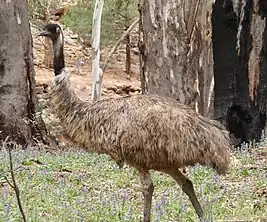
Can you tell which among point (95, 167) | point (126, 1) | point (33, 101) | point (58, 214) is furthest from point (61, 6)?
point (58, 214)

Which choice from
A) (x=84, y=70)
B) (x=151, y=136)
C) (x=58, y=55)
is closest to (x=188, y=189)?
(x=151, y=136)

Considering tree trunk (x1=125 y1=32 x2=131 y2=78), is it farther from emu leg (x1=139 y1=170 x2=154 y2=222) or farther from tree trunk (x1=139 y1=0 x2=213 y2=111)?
emu leg (x1=139 y1=170 x2=154 y2=222)

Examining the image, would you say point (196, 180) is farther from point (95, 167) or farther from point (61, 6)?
point (61, 6)

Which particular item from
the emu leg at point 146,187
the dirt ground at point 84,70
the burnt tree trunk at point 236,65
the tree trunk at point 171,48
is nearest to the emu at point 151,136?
the emu leg at point 146,187

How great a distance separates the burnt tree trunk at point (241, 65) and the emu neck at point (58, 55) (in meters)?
6.26

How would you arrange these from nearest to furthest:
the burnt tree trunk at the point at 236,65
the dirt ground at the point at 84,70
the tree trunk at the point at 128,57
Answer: the burnt tree trunk at the point at 236,65 → the dirt ground at the point at 84,70 → the tree trunk at the point at 128,57

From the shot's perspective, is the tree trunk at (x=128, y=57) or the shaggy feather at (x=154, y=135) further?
the tree trunk at (x=128, y=57)

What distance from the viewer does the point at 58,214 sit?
23.0 ft

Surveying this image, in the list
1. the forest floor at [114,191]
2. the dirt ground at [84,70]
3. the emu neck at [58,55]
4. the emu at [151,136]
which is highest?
the emu neck at [58,55]

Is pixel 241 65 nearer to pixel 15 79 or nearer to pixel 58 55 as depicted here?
pixel 15 79

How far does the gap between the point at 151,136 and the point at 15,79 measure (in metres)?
7.78

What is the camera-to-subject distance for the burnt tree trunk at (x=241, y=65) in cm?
1393

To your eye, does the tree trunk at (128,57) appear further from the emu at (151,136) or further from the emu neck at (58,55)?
the emu at (151,136)

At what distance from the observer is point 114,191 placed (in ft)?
27.7
